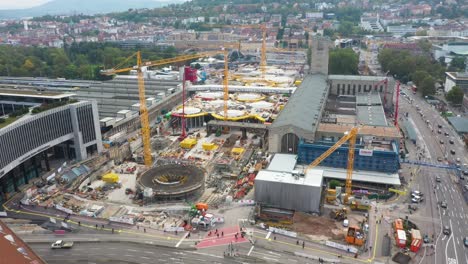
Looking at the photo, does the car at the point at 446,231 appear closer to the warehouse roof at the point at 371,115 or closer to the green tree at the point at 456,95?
the warehouse roof at the point at 371,115

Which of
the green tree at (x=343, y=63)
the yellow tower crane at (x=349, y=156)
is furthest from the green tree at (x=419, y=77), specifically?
the yellow tower crane at (x=349, y=156)

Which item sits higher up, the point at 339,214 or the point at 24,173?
the point at 24,173

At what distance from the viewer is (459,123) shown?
81688mm

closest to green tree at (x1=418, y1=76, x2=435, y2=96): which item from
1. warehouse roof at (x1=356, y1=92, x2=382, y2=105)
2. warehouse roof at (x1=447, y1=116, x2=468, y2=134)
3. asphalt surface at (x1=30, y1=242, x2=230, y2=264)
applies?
warehouse roof at (x1=356, y1=92, x2=382, y2=105)

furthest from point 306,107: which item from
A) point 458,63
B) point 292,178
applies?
point 458,63

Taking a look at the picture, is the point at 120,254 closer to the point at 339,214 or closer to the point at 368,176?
the point at 339,214

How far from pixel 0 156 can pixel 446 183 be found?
64677mm

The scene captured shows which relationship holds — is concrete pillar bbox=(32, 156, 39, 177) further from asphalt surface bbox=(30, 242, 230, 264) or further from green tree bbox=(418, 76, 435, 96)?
green tree bbox=(418, 76, 435, 96)

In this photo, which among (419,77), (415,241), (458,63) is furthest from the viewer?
(458,63)

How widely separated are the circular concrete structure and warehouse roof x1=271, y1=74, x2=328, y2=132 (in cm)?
1664

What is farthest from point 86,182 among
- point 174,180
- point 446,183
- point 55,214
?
point 446,183

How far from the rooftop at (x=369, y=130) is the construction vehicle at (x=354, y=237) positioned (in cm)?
2447

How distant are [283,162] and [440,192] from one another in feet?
75.2

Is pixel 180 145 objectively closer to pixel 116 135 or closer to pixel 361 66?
pixel 116 135
